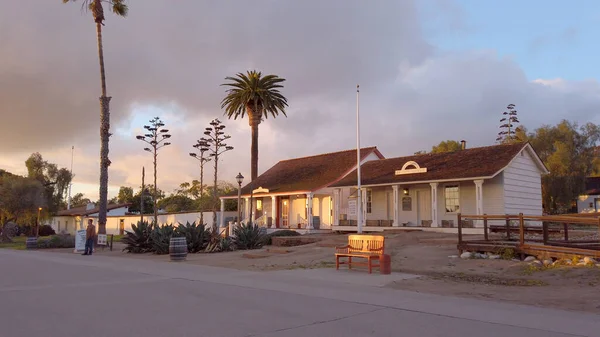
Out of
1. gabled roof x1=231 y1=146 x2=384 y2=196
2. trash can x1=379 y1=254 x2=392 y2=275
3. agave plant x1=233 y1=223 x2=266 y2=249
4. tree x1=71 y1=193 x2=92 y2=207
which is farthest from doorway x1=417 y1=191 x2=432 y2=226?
tree x1=71 y1=193 x2=92 y2=207

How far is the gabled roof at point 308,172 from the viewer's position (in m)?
35.0

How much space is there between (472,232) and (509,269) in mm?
11792

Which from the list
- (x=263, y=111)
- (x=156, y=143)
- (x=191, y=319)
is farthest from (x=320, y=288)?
(x=263, y=111)

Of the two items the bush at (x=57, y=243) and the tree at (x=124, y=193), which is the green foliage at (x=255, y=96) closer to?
the bush at (x=57, y=243)

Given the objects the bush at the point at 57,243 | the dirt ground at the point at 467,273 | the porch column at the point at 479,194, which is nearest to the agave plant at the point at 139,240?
the dirt ground at the point at 467,273

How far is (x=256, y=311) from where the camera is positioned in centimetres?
828

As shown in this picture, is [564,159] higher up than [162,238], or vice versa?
[564,159]

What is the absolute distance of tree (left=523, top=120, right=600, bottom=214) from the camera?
147ft

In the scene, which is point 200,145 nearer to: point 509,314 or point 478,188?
point 478,188

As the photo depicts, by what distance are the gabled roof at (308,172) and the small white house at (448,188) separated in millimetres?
2934

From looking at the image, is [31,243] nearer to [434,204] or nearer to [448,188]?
[434,204]

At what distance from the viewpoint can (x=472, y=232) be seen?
969 inches

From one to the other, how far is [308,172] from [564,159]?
24.1 meters

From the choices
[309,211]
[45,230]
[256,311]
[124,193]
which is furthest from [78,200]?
[256,311]
